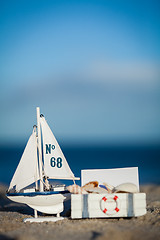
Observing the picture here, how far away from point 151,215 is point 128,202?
1.04 meters

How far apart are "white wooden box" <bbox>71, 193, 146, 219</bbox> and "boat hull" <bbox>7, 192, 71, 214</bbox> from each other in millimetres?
883

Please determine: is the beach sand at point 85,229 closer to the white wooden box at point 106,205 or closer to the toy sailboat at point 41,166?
the white wooden box at point 106,205

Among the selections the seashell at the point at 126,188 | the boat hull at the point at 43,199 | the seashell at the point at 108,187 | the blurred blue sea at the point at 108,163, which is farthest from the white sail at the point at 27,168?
the blurred blue sea at the point at 108,163

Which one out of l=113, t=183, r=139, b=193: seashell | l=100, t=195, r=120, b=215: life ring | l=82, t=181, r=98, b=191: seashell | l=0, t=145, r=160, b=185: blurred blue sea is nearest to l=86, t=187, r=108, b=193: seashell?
l=82, t=181, r=98, b=191: seashell

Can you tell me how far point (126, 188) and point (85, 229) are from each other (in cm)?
177

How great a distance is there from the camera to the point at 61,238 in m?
7.19

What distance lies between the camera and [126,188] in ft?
29.8

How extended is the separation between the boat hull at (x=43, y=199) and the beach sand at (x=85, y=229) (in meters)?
0.59

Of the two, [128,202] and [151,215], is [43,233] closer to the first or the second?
[128,202]

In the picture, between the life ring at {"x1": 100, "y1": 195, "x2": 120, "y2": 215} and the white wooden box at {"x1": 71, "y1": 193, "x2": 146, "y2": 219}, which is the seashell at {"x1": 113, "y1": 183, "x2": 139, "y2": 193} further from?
the life ring at {"x1": 100, "y1": 195, "x2": 120, "y2": 215}

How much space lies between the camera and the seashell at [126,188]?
9.05 meters

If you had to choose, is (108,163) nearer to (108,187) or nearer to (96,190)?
(108,187)

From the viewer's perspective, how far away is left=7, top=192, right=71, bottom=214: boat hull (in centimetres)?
950

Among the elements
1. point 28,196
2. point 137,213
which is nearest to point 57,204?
point 28,196
